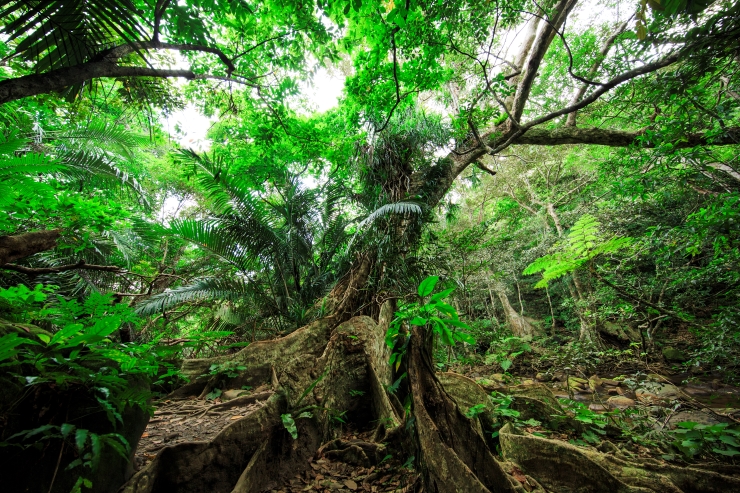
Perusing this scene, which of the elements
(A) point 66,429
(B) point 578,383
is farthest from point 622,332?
(A) point 66,429

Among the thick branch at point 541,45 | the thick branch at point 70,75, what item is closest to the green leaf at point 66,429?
the thick branch at point 70,75

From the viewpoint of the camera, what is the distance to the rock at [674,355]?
7896 millimetres

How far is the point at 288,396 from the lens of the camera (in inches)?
103

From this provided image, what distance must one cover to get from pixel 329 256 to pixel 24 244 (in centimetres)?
444

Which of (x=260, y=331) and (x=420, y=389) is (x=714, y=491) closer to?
(x=420, y=389)

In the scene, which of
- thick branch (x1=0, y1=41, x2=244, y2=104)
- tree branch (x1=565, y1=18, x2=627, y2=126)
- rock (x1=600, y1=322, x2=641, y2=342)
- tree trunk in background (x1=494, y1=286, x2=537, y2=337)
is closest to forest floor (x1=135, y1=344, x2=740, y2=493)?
thick branch (x1=0, y1=41, x2=244, y2=104)

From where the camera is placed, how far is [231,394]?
3.57m

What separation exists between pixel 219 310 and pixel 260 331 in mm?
1461

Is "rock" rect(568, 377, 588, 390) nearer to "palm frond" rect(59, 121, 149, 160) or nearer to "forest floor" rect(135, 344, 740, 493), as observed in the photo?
"forest floor" rect(135, 344, 740, 493)

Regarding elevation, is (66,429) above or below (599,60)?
below

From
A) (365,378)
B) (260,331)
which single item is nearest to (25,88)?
(365,378)

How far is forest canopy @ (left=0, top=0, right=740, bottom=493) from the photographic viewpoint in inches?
59.1

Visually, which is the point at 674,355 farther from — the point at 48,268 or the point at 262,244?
the point at 48,268

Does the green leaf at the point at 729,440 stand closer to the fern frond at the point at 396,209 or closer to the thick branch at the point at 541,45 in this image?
the fern frond at the point at 396,209
